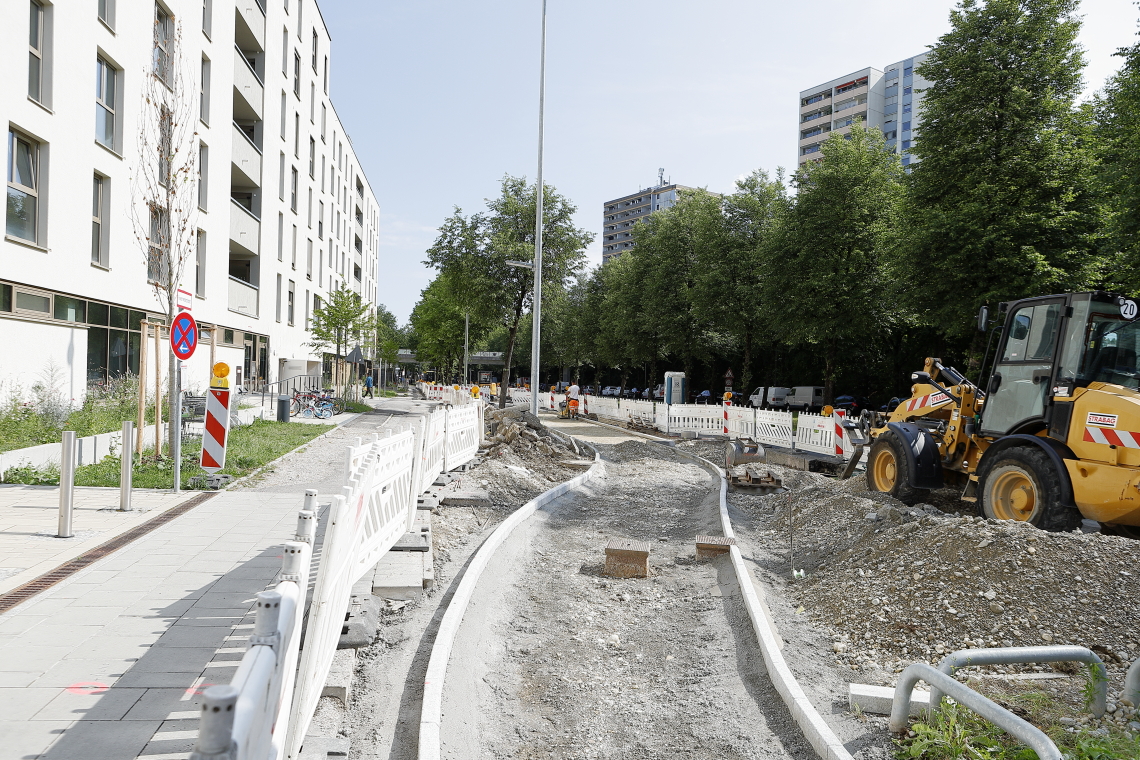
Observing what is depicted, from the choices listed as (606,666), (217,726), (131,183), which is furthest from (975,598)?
(131,183)

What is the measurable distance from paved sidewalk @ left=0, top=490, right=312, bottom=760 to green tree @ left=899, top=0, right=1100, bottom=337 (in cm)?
2313

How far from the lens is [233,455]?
13.0 metres

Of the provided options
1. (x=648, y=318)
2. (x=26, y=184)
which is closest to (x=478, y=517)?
(x=26, y=184)

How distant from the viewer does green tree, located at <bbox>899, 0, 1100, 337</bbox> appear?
73.6ft

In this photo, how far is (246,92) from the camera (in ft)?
81.9

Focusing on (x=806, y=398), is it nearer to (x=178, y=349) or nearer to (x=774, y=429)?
(x=774, y=429)

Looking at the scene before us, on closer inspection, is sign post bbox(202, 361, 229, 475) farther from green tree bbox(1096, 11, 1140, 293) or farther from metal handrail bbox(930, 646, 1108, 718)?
green tree bbox(1096, 11, 1140, 293)

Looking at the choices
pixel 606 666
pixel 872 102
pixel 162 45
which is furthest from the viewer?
pixel 872 102

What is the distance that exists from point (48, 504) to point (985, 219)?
82.4ft

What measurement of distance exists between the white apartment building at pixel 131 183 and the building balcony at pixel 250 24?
3.7 inches

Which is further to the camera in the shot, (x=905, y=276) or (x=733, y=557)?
(x=905, y=276)

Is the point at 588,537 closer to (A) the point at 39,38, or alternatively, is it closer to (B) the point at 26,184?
(B) the point at 26,184

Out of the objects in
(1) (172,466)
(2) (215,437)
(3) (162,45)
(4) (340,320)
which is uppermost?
(3) (162,45)

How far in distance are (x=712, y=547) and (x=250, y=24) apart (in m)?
26.1
